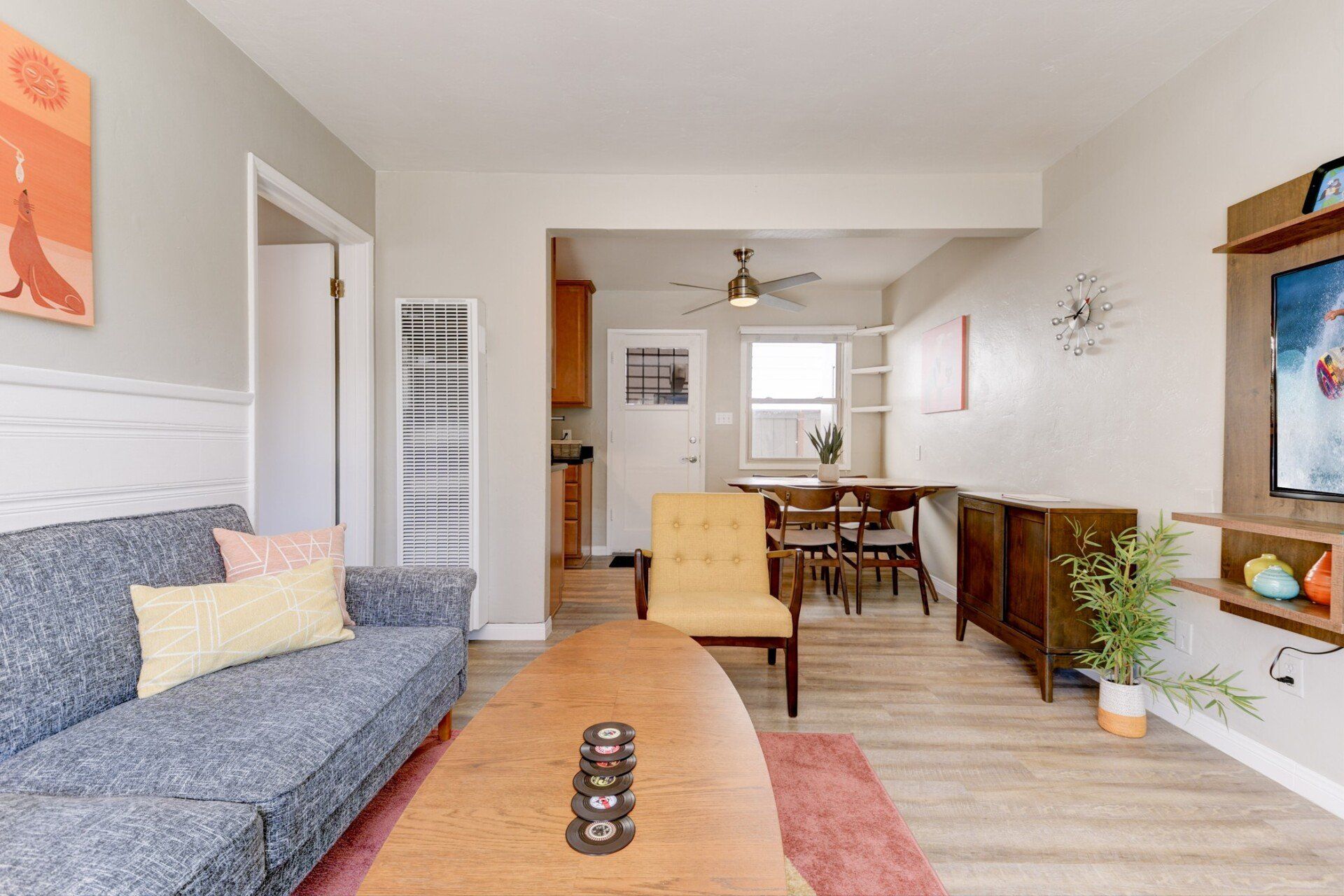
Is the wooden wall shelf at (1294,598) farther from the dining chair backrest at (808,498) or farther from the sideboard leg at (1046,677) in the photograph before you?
the dining chair backrest at (808,498)

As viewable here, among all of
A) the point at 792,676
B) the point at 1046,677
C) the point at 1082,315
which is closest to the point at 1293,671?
the point at 1046,677

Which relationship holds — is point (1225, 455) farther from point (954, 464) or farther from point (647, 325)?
point (647, 325)

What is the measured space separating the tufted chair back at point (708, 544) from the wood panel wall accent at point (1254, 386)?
170 centimetres

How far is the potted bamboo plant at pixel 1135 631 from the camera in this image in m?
2.27

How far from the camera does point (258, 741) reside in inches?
49.1

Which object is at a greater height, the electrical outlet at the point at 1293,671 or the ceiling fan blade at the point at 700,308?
the ceiling fan blade at the point at 700,308

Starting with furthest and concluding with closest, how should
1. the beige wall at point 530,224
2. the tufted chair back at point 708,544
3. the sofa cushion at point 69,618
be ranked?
the beige wall at point 530,224 < the tufted chair back at point 708,544 < the sofa cushion at point 69,618

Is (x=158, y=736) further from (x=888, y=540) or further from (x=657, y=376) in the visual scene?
(x=657, y=376)

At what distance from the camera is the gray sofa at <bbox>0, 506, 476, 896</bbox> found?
930 millimetres

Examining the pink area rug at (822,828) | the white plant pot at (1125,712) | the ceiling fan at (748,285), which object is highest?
the ceiling fan at (748,285)

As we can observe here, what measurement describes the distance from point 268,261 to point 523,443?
5.17 ft

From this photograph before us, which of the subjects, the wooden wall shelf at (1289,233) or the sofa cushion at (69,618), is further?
the wooden wall shelf at (1289,233)

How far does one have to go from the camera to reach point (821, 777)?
1.95 metres

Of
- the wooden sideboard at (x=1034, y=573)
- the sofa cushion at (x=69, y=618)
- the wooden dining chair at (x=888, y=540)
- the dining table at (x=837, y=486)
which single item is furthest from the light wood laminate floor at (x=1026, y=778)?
the sofa cushion at (x=69, y=618)
